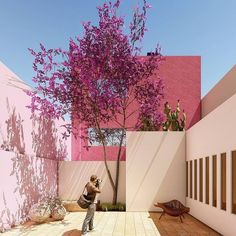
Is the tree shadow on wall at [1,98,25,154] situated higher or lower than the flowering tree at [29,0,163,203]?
lower

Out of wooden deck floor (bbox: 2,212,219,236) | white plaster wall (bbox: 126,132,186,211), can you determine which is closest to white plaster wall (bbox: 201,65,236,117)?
white plaster wall (bbox: 126,132,186,211)

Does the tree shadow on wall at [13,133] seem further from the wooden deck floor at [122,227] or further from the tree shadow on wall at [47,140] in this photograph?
the wooden deck floor at [122,227]

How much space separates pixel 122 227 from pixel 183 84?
12.3 meters

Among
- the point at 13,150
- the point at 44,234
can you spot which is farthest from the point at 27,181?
the point at 44,234

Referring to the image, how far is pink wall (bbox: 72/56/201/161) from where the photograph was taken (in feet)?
76.6

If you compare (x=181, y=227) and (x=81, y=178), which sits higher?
(x=81, y=178)

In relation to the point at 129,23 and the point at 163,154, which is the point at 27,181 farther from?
the point at 129,23

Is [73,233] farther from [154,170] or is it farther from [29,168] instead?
[154,170]

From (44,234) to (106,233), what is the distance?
166 cm

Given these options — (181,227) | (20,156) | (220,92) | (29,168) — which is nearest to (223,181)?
(181,227)

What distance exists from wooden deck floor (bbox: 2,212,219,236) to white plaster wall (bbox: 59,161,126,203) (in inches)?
127

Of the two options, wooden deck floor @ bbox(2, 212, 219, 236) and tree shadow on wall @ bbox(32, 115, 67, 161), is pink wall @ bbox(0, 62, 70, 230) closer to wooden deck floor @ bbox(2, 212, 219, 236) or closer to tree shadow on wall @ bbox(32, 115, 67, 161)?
tree shadow on wall @ bbox(32, 115, 67, 161)

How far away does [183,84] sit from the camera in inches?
925

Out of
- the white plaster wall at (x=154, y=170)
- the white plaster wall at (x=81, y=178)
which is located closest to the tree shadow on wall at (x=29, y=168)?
the white plaster wall at (x=81, y=178)
